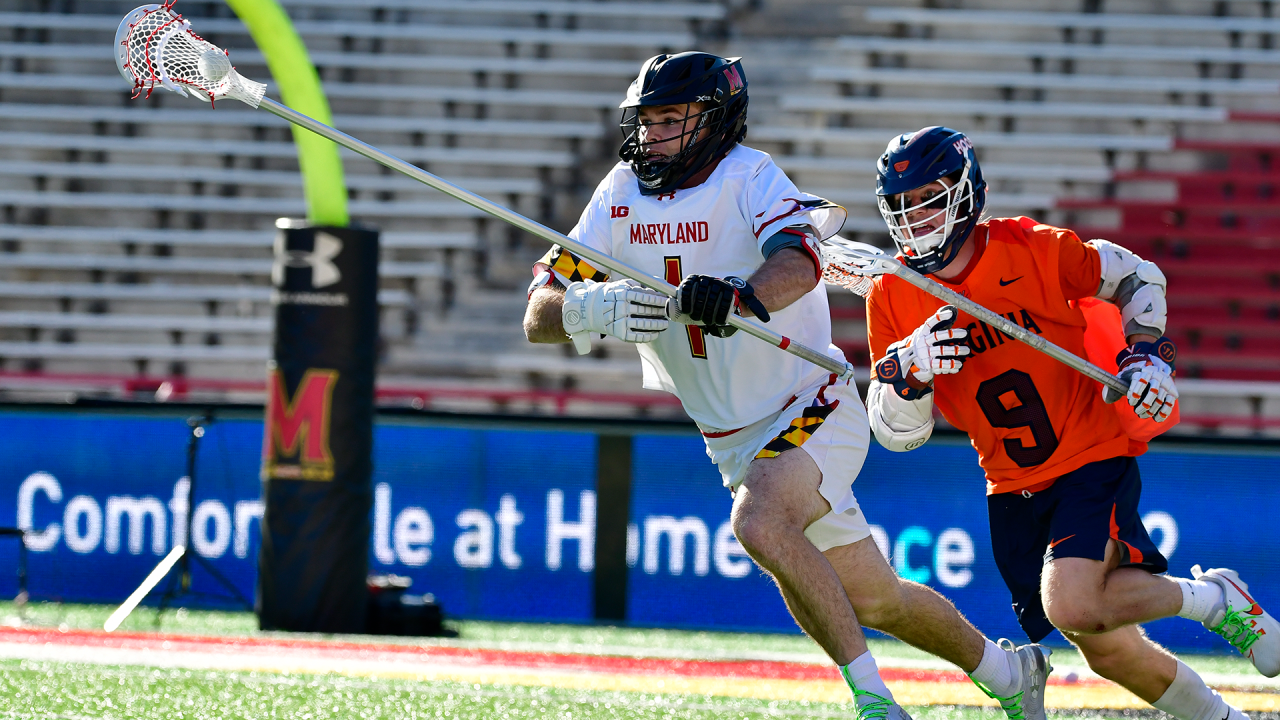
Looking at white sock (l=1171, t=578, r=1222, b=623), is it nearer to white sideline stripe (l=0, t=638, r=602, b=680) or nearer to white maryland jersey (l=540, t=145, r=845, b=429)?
white maryland jersey (l=540, t=145, r=845, b=429)

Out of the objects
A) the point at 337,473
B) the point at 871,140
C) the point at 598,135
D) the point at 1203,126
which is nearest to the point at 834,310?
the point at 871,140

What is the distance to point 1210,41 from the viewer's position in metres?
12.0

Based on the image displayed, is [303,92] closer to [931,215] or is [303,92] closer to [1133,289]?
[931,215]

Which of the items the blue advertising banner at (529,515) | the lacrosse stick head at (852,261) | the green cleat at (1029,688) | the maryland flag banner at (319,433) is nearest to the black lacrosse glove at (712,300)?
the lacrosse stick head at (852,261)

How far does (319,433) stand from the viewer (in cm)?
665

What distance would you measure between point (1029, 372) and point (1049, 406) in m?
0.11

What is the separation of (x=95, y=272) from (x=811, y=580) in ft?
32.3

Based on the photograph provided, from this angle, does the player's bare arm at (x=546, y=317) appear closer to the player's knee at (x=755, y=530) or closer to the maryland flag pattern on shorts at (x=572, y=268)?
the maryland flag pattern on shorts at (x=572, y=268)

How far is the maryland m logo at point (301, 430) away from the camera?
664 centimetres

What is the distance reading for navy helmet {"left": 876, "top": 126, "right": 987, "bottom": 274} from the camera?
12.2ft

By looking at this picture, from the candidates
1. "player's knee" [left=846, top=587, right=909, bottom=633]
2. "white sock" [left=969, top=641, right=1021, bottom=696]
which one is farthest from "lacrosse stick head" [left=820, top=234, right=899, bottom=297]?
"white sock" [left=969, top=641, right=1021, bottom=696]

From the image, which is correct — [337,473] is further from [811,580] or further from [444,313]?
[444,313]

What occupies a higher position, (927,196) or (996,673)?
(927,196)

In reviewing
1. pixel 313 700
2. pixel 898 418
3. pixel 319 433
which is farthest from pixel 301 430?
pixel 898 418
